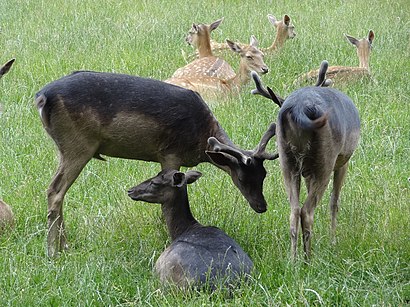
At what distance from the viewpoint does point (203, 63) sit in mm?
10617

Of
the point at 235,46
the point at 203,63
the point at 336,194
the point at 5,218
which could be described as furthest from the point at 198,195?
the point at 235,46

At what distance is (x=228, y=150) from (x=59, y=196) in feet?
3.73

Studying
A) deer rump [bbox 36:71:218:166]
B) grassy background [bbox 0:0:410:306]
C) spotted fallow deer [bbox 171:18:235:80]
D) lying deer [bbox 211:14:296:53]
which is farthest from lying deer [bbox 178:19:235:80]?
deer rump [bbox 36:71:218:166]

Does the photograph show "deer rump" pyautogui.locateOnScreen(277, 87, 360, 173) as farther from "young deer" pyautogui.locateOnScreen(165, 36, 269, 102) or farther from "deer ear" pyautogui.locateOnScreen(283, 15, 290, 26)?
"deer ear" pyautogui.locateOnScreen(283, 15, 290, 26)

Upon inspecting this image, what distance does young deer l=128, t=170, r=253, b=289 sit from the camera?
5.07 meters

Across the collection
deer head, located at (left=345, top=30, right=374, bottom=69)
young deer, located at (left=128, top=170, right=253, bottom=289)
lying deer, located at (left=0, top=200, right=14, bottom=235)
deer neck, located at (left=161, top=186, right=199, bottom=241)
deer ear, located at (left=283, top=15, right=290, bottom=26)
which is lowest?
deer ear, located at (left=283, top=15, right=290, bottom=26)

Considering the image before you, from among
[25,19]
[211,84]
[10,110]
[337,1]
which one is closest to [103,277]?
[10,110]

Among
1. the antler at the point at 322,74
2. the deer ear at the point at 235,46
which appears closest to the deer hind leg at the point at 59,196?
the antler at the point at 322,74

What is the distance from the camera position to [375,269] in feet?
18.1

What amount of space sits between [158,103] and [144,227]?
864 millimetres

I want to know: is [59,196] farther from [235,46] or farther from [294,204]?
[235,46]

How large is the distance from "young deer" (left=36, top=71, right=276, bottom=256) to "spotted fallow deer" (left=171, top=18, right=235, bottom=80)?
3902 mm

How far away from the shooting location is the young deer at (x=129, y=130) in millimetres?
5832

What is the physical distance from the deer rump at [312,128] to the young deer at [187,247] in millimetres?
642
